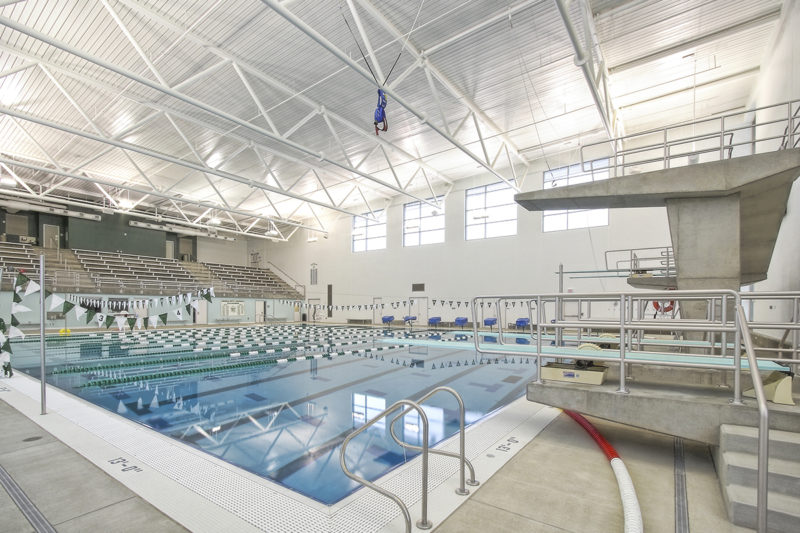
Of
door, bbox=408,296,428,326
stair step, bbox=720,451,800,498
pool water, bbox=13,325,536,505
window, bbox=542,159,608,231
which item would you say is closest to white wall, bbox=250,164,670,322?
window, bbox=542,159,608,231

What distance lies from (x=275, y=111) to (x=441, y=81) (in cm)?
541

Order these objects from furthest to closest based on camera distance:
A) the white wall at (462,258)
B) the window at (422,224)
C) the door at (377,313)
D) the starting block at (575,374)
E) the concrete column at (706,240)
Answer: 1. the door at (377,313)
2. the window at (422,224)
3. the white wall at (462,258)
4. the concrete column at (706,240)
5. the starting block at (575,374)

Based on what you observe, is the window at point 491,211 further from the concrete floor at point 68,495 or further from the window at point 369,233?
the concrete floor at point 68,495

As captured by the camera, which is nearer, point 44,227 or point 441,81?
point 441,81

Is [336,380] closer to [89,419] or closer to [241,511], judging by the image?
[89,419]

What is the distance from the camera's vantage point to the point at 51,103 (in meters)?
11.2

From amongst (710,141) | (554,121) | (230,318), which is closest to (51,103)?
(230,318)

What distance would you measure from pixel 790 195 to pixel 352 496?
29.7 ft

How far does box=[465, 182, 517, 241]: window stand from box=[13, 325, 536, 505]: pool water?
9280 mm

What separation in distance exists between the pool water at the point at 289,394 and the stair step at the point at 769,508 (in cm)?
228

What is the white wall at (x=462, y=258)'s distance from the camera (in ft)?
49.6

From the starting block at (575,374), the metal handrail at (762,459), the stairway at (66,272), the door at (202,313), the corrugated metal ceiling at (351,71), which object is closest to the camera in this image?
the metal handrail at (762,459)

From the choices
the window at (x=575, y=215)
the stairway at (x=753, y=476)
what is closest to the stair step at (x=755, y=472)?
the stairway at (x=753, y=476)

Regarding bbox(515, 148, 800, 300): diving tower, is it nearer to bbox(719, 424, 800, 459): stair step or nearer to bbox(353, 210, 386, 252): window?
bbox(719, 424, 800, 459): stair step
